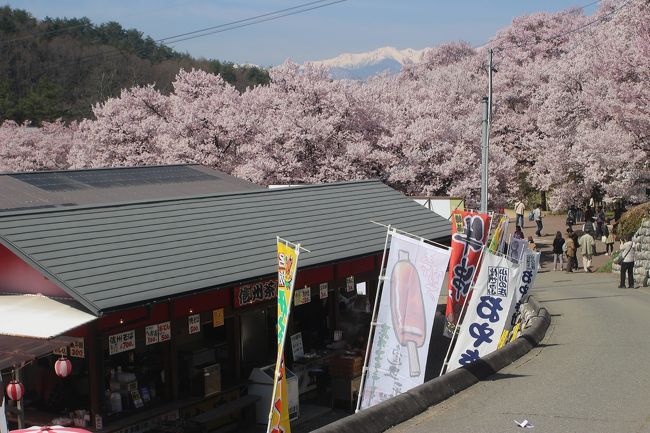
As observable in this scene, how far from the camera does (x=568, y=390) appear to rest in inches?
403

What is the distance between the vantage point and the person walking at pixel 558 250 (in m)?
28.5

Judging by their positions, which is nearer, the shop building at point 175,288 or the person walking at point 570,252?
the shop building at point 175,288

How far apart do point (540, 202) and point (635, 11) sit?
18109mm

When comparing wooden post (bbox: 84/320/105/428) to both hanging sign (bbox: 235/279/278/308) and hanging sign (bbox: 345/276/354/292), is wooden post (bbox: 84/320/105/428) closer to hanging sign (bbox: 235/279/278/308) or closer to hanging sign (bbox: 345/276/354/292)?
hanging sign (bbox: 235/279/278/308)

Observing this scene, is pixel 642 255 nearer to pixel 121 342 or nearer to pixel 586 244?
pixel 586 244

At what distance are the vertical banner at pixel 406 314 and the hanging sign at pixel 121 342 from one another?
3518mm

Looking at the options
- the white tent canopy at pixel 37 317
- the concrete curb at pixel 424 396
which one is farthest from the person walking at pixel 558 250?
the white tent canopy at pixel 37 317

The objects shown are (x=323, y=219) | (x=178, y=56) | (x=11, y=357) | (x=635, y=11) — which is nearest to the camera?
(x=11, y=357)

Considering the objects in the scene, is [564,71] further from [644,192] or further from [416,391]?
[416,391]

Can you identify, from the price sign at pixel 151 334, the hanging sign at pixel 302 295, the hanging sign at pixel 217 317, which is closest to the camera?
the price sign at pixel 151 334

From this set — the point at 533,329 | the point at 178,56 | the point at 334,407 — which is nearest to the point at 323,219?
the point at 334,407

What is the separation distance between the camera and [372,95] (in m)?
35.9

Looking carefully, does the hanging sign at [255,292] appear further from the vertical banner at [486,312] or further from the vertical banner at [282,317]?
the vertical banner at [486,312]

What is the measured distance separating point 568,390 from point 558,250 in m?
19.7
